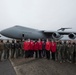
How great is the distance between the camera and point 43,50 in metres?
13.3

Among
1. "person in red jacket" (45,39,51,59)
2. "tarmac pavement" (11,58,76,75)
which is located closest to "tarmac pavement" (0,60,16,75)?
"tarmac pavement" (11,58,76,75)

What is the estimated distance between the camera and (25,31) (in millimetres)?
18375

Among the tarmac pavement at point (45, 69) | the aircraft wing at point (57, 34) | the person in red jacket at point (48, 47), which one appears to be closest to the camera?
the tarmac pavement at point (45, 69)

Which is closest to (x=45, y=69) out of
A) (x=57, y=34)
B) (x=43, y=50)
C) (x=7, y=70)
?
(x=7, y=70)

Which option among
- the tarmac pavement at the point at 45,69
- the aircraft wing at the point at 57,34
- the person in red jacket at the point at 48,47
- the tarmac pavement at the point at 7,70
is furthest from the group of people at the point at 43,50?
the aircraft wing at the point at 57,34

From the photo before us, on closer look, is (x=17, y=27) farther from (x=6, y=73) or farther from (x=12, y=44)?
(x=6, y=73)

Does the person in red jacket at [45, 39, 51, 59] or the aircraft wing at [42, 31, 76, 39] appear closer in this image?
the person in red jacket at [45, 39, 51, 59]

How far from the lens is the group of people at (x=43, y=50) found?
38.4 ft

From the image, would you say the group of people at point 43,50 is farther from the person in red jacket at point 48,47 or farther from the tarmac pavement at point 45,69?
the tarmac pavement at point 45,69

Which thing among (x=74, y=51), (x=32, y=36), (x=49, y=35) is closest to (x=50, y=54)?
(x=74, y=51)

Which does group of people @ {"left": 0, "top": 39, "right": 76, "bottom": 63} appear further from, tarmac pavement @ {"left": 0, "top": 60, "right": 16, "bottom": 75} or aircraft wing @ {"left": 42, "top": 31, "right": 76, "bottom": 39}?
aircraft wing @ {"left": 42, "top": 31, "right": 76, "bottom": 39}

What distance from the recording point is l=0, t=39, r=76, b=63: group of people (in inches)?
461

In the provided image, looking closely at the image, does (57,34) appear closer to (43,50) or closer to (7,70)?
(43,50)

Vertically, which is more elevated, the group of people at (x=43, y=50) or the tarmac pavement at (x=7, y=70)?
the group of people at (x=43, y=50)
